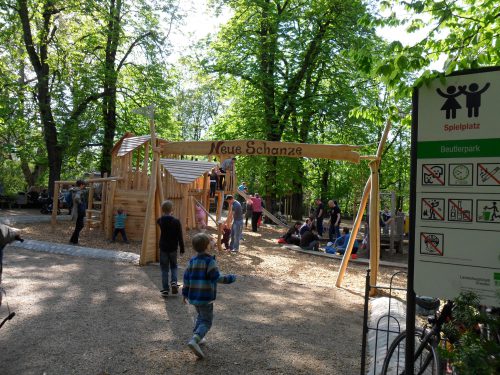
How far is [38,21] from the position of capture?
70.9 ft

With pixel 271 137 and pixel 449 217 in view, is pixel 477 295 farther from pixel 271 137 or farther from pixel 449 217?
pixel 271 137

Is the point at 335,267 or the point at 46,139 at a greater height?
the point at 46,139

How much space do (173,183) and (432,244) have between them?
38.6 ft

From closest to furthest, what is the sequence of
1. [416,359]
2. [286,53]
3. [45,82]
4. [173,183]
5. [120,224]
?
[416,359]
[120,224]
[173,183]
[45,82]
[286,53]

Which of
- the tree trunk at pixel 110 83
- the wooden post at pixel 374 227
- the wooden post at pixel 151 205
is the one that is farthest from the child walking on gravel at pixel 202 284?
the tree trunk at pixel 110 83

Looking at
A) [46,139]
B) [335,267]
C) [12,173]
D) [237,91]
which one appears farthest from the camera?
[12,173]

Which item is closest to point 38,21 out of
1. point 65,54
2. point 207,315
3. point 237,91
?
point 65,54

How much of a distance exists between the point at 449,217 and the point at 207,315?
291 cm

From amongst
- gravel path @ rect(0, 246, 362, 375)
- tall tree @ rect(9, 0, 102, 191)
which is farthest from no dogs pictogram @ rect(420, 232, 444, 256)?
tall tree @ rect(9, 0, 102, 191)

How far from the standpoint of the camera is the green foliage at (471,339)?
7.29ft

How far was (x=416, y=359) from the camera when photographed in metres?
3.44

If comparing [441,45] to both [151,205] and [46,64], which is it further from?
[46,64]

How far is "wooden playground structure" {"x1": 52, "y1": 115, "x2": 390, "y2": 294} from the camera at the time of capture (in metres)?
8.52

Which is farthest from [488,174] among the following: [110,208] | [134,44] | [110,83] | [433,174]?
[134,44]
